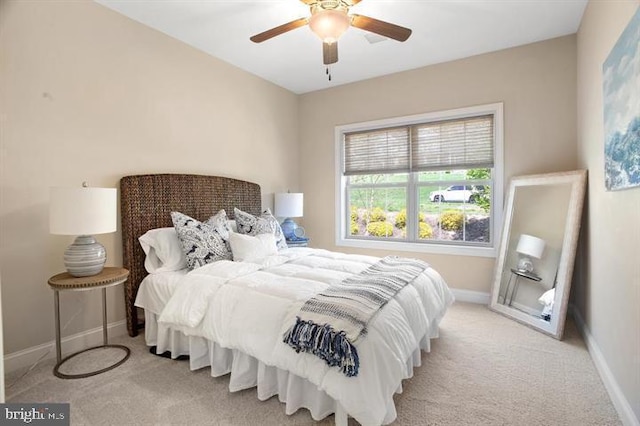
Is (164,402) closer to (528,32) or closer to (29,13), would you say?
(29,13)

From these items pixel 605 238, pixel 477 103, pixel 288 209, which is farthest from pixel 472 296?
pixel 288 209

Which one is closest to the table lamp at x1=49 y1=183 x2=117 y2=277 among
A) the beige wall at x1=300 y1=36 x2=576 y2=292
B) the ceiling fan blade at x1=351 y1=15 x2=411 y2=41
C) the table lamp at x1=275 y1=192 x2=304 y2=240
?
the ceiling fan blade at x1=351 y1=15 x2=411 y2=41

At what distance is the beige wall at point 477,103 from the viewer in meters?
3.33

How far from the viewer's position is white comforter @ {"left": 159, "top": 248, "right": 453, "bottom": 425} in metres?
1.58

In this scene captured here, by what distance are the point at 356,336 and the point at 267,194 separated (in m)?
3.12

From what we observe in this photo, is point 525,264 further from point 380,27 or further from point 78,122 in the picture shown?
point 78,122

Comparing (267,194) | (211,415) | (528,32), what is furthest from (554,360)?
(267,194)

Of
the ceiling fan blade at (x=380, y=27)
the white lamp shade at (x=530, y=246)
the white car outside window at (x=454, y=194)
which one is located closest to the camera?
the ceiling fan blade at (x=380, y=27)

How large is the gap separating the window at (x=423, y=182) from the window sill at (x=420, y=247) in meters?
0.01

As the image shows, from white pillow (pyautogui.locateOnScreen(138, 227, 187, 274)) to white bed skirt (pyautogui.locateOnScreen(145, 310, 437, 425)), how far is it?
395mm

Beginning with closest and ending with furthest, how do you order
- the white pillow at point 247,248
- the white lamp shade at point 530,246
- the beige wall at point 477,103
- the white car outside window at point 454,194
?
the white pillow at point 247,248
the white lamp shade at point 530,246
the beige wall at point 477,103
the white car outside window at point 454,194

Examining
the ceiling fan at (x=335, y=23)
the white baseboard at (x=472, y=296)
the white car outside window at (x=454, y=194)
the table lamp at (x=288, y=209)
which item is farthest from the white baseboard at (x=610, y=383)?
the table lamp at (x=288, y=209)

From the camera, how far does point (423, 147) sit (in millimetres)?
4109

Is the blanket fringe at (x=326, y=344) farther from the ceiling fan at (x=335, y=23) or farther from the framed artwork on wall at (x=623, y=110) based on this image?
the ceiling fan at (x=335, y=23)
